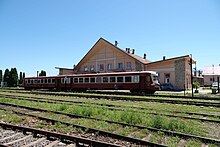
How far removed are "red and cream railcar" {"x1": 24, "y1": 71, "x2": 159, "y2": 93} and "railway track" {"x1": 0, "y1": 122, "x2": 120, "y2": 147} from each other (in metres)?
14.7

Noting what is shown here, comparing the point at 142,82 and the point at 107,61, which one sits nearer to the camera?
the point at 142,82

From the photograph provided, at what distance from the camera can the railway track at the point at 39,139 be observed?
176 inches

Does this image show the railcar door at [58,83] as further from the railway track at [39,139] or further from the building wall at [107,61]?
the railway track at [39,139]

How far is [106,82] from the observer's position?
2198 centimetres

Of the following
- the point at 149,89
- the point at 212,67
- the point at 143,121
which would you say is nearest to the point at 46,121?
the point at 143,121

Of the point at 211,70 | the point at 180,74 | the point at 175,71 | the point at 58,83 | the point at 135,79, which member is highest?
the point at 211,70

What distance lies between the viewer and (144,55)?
46.4 metres

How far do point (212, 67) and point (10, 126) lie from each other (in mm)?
58250

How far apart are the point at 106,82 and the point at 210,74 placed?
1520 inches

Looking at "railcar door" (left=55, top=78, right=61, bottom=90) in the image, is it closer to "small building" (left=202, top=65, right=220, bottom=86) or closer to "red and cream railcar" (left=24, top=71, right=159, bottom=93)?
"red and cream railcar" (left=24, top=71, right=159, bottom=93)

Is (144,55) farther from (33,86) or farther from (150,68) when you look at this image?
(33,86)

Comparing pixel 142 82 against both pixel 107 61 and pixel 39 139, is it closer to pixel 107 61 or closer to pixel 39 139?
pixel 39 139

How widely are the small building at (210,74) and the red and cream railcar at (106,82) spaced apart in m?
36.0

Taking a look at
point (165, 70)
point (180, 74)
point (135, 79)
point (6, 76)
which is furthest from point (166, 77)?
point (6, 76)
